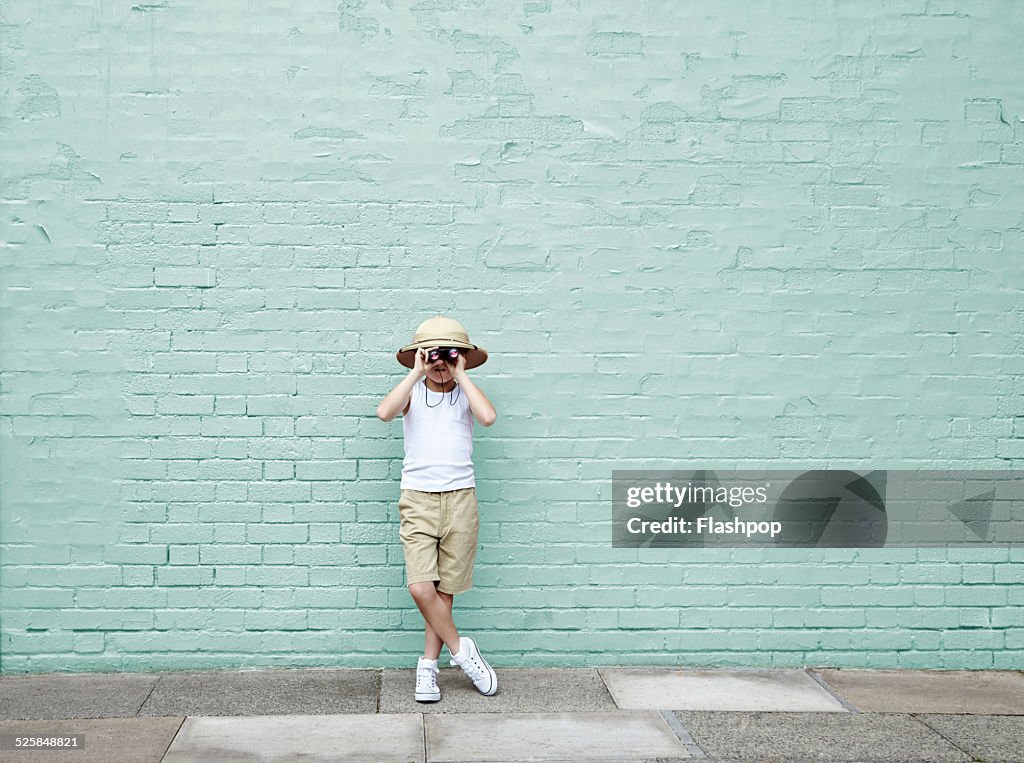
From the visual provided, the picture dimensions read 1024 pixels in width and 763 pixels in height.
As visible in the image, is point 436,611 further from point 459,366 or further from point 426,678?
point 459,366

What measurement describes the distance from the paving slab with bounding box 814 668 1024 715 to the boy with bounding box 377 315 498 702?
1881 mm

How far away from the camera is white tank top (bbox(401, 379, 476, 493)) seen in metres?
5.43

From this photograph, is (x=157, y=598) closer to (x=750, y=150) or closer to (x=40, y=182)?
(x=40, y=182)

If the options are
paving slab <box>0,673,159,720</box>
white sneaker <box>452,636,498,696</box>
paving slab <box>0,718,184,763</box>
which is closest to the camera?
paving slab <box>0,718,184,763</box>

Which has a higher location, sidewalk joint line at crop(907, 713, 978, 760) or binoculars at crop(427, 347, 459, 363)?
binoculars at crop(427, 347, 459, 363)

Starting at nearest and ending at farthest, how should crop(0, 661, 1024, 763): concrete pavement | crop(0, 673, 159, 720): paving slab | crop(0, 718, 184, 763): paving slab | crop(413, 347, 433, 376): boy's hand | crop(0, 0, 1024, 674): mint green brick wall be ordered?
1. crop(0, 718, 184, 763): paving slab
2. crop(0, 661, 1024, 763): concrete pavement
3. crop(0, 673, 159, 720): paving slab
4. crop(413, 347, 433, 376): boy's hand
5. crop(0, 0, 1024, 674): mint green brick wall

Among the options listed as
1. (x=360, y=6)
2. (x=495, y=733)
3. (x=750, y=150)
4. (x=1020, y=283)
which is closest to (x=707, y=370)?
(x=750, y=150)

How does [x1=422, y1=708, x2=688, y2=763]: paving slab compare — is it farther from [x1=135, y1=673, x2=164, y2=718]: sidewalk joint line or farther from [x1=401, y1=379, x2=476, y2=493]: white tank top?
[x1=135, y1=673, x2=164, y2=718]: sidewalk joint line

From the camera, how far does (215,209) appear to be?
584cm

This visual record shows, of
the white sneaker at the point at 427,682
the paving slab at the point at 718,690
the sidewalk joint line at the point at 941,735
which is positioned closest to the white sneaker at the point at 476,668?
the white sneaker at the point at 427,682

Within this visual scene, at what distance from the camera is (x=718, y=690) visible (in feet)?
18.3

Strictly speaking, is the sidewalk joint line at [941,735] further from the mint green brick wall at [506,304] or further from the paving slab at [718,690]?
the mint green brick wall at [506,304]

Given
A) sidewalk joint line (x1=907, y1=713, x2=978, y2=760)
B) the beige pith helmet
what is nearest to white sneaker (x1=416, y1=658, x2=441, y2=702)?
the beige pith helmet

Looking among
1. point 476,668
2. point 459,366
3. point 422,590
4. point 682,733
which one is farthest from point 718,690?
point 459,366
